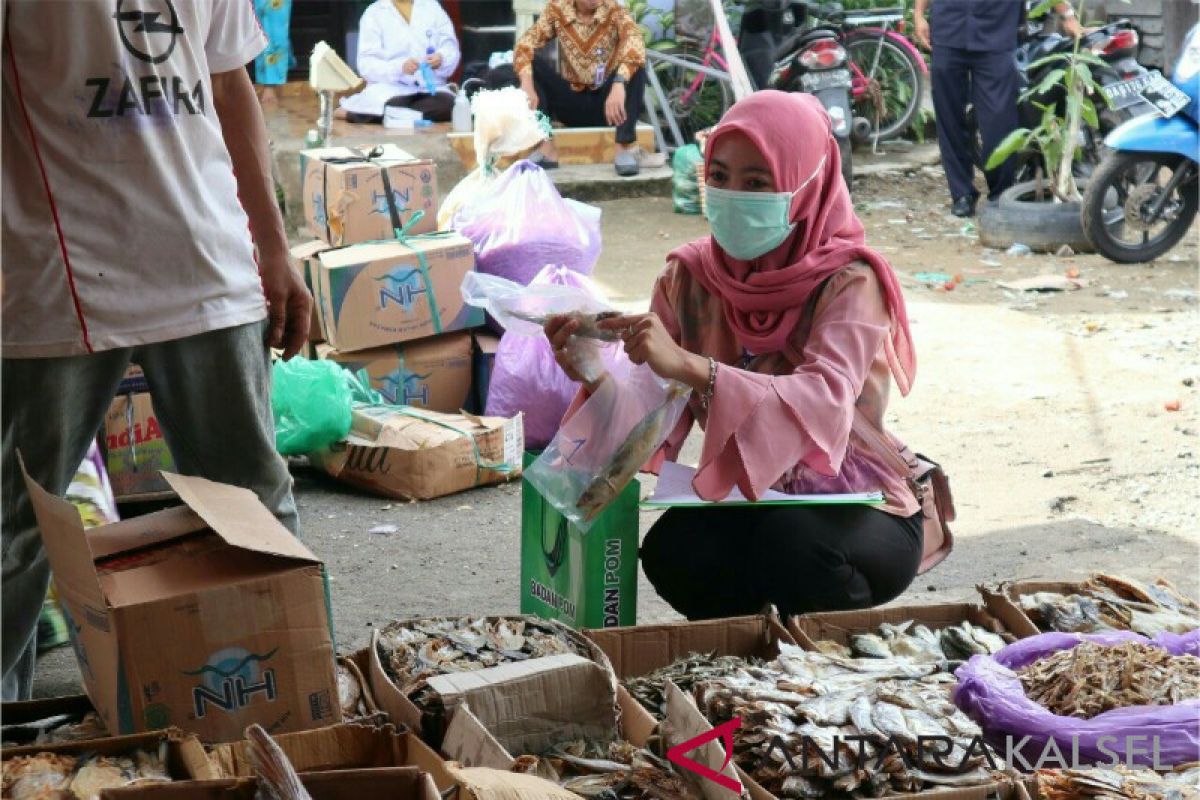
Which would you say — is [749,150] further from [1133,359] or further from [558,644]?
[1133,359]

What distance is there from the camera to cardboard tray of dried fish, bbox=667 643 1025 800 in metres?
2.24

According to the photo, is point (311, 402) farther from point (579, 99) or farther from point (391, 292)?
point (579, 99)

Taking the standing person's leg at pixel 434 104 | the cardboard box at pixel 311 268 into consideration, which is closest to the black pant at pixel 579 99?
the standing person's leg at pixel 434 104

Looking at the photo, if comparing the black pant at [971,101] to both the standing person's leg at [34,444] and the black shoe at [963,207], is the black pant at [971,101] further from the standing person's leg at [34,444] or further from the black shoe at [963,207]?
the standing person's leg at [34,444]

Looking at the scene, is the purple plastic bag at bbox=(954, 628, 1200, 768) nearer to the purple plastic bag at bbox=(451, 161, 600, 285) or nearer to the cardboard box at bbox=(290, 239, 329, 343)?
the purple plastic bag at bbox=(451, 161, 600, 285)

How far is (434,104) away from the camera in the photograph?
414 inches

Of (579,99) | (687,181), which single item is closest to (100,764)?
(687,181)

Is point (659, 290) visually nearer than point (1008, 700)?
No

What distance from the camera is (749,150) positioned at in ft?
10.0

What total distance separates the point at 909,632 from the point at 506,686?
3.31ft

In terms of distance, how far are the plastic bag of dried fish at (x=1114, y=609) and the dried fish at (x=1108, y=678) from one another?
272 mm

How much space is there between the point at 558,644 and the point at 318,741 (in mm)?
545

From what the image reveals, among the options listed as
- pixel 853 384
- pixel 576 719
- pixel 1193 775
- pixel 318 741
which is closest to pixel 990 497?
pixel 853 384

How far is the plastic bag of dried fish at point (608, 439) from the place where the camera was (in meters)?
2.99
